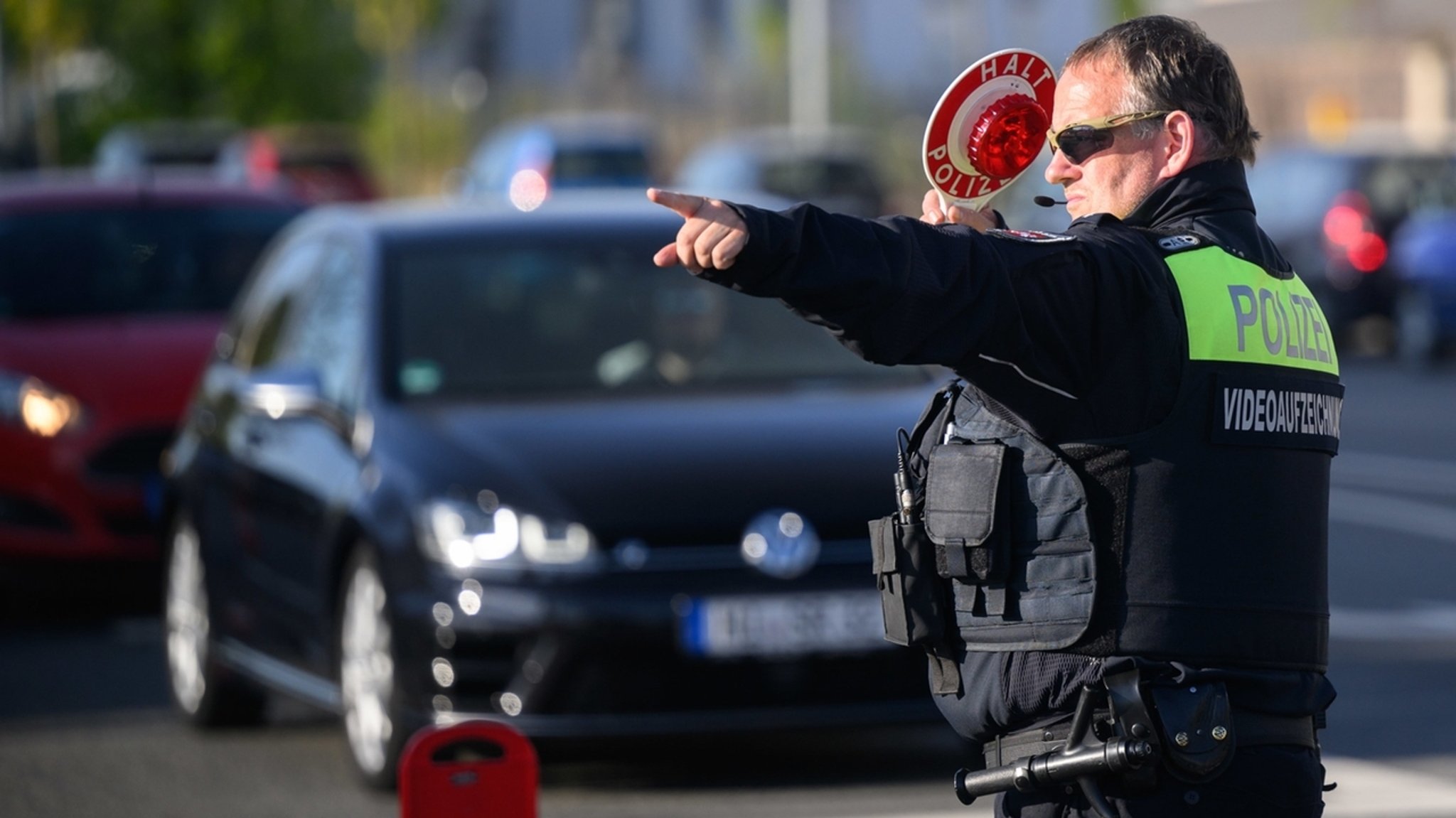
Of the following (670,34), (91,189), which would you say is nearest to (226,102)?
(670,34)

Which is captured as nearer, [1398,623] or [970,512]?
[970,512]

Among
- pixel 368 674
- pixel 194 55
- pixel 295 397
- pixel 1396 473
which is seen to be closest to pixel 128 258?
pixel 295 397

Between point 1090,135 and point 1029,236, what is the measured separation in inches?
13.1

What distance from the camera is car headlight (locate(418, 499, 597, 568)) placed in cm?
649

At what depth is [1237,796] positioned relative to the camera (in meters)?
3.29

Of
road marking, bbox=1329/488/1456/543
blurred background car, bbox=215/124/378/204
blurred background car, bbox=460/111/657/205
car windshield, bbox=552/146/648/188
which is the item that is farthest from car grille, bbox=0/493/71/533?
car windshield, bbox=552/146/648/188

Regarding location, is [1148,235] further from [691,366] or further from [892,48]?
[892,48]

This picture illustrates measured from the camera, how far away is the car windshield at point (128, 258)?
1066cm

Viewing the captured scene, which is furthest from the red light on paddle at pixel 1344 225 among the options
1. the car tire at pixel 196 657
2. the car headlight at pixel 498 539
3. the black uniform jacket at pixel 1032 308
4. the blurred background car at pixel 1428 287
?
the black uniform jacket at pixel 1032 308

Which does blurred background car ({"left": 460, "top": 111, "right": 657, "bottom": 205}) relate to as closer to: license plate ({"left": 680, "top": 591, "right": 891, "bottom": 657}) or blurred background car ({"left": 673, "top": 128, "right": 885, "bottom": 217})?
blurred background car ({"left": 673, "top": 128, "right": 885, "bottom": 217})

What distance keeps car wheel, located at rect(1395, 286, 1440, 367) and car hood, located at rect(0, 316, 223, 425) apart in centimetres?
1363

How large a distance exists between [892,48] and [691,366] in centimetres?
5839

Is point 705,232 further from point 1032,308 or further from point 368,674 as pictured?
point 368,674

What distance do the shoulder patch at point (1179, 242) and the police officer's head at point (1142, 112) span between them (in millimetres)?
105
